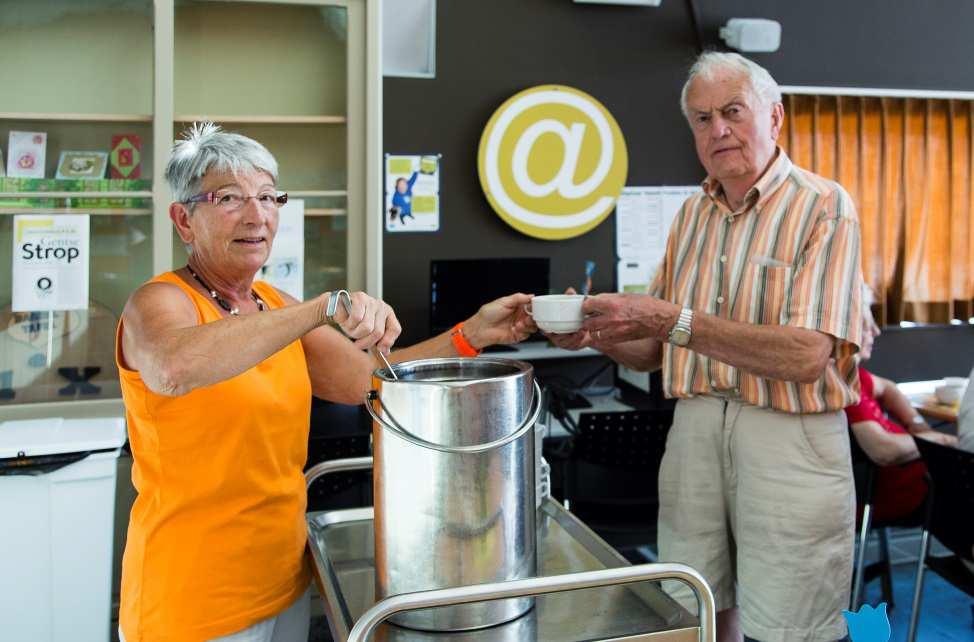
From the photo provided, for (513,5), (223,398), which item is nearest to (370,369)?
(223,398)

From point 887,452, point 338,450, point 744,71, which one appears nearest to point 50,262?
point 338,450

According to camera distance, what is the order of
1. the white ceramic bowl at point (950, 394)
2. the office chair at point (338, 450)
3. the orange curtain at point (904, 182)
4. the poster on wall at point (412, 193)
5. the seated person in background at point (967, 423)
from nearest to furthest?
the seated person in background at point (967, 423)
the office chair at point (338, 450)
the white ceramic bowl at point (950, 394)
the poster on wall at point (412, 193)
the orange curtain at point (904, 182)

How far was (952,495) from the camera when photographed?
265 centimetres

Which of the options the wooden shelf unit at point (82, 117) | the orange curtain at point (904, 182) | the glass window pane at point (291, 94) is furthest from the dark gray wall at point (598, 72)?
the wooden shelf unit at point (82, 117)

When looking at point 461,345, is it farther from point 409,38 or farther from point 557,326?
point 409,38

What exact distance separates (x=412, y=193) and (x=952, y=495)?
2.47 metres

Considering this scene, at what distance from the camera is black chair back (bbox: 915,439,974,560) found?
8.42 ft

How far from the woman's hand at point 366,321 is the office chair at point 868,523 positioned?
2.39 metres

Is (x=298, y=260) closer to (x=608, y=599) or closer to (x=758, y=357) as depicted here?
(x=758, y=357)

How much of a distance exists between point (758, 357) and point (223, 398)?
3.37 feet

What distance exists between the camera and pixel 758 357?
5.86 feet

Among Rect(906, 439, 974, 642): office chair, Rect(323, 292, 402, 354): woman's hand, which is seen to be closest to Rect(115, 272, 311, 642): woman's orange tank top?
Rect(323, 292, 402, 354): woman's hand

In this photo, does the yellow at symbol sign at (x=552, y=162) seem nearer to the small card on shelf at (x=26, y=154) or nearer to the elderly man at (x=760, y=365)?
the small card on shelf at (x=26, y=154)

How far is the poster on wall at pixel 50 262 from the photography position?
306 cm
